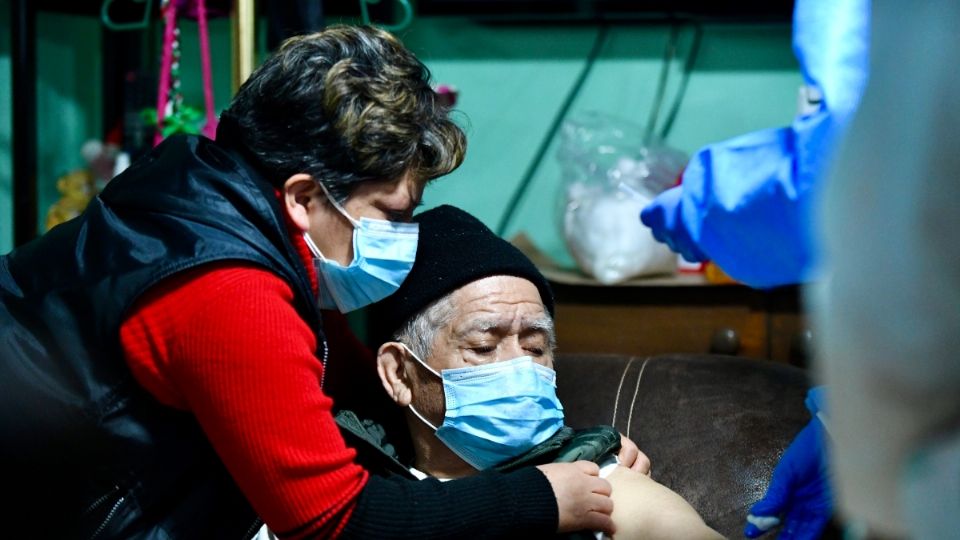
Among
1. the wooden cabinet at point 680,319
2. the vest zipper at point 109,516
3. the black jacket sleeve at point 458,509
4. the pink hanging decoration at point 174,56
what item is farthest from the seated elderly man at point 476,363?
the wooden cabinet at point 680,319

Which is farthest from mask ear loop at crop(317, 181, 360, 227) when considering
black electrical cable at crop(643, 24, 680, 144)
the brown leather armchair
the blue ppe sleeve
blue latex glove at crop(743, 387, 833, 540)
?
black electrical cable at crop(643, 24, 680, 144)

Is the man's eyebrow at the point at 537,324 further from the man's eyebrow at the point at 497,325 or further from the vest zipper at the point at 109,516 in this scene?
the vest zipper at the point at 109,516

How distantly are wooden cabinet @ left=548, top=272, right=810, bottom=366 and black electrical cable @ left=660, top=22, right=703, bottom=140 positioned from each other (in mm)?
584

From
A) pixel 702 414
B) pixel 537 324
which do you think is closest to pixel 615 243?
pixel 702 414

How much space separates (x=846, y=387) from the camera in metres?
0.71

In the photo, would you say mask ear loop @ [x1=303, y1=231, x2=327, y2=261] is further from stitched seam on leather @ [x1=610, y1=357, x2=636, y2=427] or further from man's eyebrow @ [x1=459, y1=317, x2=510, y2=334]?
stitched seam on leather @ [x1=610, y1=357, x2=636, y2=427]

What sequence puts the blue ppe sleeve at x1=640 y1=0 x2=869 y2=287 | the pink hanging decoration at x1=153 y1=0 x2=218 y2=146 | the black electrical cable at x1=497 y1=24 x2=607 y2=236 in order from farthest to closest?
the black electrical cable at x1=497 y1=24 x2=607 y2=236 < the pink hanging decoration at x1=153 y1=0 x2=218 y2=146 < the blue ppe sleeve at x1=640 y1=0 x2=869 y2=287

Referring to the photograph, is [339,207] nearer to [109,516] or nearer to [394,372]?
[394,372]

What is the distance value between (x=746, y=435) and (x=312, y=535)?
0.97 m

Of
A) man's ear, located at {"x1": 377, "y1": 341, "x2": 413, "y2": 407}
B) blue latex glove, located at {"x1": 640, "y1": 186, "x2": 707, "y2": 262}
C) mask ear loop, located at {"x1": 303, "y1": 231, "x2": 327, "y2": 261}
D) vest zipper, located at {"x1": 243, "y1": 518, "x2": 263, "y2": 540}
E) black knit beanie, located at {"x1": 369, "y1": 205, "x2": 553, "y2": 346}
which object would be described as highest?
blue latex glove, located at {"x1": 640, "y1": 186, "x2": 707, "y2": 262}

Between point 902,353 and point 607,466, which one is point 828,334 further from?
point 607,466

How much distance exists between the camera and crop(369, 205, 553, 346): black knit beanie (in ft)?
6.15

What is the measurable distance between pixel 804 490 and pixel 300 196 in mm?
805

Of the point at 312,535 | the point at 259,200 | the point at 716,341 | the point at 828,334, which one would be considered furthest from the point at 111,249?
the point at 716,341
